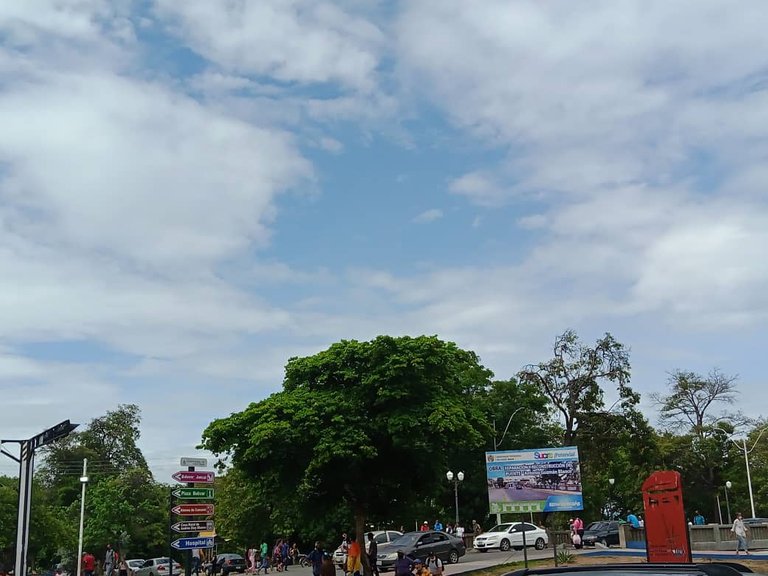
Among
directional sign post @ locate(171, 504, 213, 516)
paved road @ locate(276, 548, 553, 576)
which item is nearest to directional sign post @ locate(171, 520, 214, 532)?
directional sign post @ locate(171, 504, 213, 516)

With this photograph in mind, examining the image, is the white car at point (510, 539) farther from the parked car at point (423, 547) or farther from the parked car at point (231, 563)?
the parked car at point (231, 563)

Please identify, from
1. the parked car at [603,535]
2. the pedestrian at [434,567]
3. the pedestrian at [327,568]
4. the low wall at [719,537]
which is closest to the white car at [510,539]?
the parked car at [603,535]

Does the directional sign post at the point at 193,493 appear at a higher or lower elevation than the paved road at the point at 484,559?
higher

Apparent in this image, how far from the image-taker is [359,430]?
2783 cm

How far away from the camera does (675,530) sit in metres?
19.5

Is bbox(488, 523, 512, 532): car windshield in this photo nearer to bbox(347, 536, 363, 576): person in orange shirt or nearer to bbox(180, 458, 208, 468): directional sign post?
bbox(347, 536, 363, 576): person in orange shirt

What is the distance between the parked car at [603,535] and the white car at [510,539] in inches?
89.5

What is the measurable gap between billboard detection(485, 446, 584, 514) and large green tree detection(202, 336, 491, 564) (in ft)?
5.82

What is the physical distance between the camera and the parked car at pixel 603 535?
42.8 metres

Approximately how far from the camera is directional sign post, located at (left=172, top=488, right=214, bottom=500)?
1936 centimetres

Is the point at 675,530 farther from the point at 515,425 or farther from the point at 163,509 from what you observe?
the point at 163,509

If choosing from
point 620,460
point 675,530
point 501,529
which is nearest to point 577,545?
point 501,529

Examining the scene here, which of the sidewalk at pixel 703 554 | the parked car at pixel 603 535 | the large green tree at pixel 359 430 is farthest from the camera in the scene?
the parked car at pixel 603 535

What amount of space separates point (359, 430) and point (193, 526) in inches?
351
